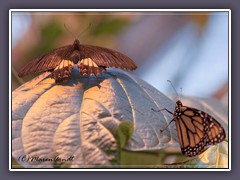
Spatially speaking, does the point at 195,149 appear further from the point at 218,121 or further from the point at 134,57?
the point at 134,57

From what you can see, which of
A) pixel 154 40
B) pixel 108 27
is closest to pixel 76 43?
pixel 108 27

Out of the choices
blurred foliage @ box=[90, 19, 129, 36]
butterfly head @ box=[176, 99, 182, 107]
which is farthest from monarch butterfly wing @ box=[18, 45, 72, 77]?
butterfly head @ box=[176, 99, 182, 107]

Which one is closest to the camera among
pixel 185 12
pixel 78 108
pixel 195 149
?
pixel 78 108

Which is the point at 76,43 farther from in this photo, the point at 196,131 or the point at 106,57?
the point at 196,131

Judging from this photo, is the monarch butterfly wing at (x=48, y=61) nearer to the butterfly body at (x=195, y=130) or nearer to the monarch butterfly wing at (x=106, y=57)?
the monarch butterfly wing at (x=106, y=57)

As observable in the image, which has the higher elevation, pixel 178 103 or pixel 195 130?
pixel 178 103

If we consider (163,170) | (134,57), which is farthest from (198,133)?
(134,57)

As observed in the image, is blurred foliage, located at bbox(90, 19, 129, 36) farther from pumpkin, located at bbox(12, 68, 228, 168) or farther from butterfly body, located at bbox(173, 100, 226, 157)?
butterfly body, located at bbox(173, 100, 226, 157)
